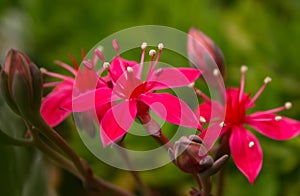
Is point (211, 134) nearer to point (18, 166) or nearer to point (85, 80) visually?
point (85, 80)

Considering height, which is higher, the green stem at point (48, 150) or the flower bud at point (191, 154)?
the flower bud at point (191, 154)

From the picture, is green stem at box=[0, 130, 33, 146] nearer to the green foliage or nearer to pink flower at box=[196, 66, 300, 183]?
the green foliage

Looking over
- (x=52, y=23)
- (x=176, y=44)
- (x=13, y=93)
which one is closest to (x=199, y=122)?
(x=13, y=93)

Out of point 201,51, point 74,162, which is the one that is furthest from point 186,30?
point 74,162

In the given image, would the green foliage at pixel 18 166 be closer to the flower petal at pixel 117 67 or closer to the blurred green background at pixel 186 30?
the blurred green background at pixel 186 30

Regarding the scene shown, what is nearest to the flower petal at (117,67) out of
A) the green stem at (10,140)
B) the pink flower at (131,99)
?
the pink flower at (131,99)

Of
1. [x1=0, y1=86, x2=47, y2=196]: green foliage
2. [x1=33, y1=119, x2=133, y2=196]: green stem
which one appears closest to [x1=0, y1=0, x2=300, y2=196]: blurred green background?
[x1=0, y1=86, x2=47, y2=196]: green foliage
